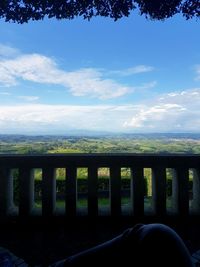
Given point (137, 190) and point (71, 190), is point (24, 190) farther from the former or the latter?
point (137, 190)

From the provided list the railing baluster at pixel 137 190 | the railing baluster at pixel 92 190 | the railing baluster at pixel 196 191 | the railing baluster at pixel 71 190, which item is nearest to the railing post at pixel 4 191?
the railing baluster at pixel 71 190

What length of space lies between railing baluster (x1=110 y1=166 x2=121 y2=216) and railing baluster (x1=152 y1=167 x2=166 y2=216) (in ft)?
2.31

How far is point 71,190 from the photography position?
18.7ft

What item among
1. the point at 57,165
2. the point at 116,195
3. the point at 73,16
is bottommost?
the point at 116,195

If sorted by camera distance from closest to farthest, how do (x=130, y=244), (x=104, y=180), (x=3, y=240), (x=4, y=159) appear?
(x=130, y=244) → (x=3, y=240) → (x=4, y=159) → (x=104, y=180)

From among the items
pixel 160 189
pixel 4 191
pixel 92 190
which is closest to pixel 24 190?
pixel 4 191

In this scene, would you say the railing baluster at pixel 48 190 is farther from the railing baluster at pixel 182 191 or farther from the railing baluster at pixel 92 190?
the railing baluster at pixel 182 191

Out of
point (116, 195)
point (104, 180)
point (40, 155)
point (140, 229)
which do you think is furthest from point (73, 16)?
point (104, 180)

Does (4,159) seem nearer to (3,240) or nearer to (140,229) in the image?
(3,240)

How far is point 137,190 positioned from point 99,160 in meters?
0.93

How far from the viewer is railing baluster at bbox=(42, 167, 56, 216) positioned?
224 inches

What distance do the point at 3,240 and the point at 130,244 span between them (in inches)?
161

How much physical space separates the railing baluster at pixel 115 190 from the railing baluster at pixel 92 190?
308 millimetres

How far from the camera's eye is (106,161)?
5.71m
